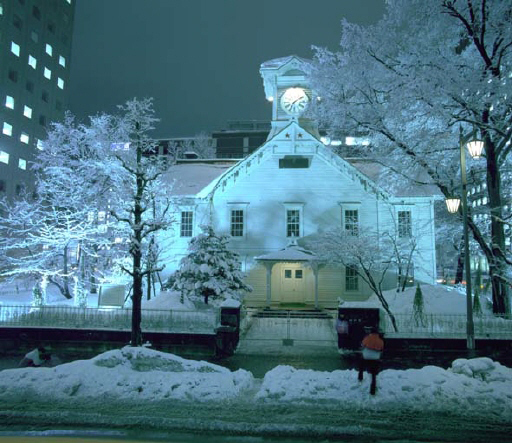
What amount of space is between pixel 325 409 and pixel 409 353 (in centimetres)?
753

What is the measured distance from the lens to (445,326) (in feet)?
48.9

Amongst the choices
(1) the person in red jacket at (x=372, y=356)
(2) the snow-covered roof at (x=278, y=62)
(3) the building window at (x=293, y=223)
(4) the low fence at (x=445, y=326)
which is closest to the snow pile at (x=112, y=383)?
(1) the person in red jacket at (x=372, y=356)

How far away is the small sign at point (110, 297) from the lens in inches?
791

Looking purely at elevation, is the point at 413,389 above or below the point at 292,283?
below

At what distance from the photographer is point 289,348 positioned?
15508 millimetres

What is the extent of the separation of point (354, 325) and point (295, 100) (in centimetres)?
1947

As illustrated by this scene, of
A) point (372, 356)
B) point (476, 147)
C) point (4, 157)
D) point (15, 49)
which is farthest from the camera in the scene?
point (15, 49)

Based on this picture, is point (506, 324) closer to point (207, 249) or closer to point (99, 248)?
point (207, 249)

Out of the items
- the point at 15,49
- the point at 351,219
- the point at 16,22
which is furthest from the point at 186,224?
the point at 16,22

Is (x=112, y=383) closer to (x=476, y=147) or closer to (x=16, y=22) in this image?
(x=476, y=147)

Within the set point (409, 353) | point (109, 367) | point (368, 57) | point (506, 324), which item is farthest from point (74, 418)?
point (368, 57)

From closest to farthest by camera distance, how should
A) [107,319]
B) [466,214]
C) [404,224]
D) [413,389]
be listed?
[413,389], [466,214], [107,319], [404,224]

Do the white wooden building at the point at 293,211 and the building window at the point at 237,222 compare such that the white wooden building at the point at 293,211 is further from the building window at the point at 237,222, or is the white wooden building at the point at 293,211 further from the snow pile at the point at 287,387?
the snow pile at the point at 287,387

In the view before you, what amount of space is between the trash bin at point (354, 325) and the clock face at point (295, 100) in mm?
18534
